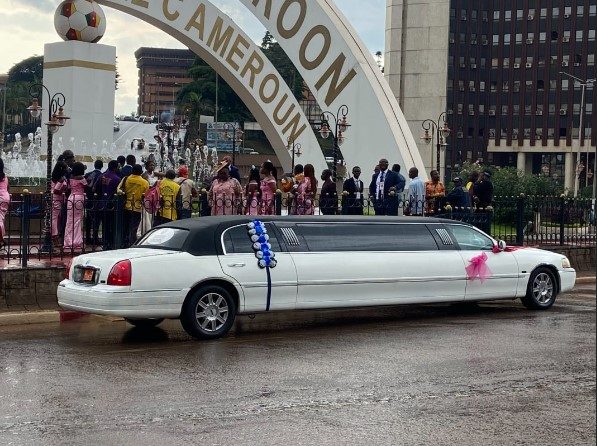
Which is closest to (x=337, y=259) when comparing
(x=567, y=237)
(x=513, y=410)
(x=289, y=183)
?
(x=513, y=410)

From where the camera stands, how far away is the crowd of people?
625 inches

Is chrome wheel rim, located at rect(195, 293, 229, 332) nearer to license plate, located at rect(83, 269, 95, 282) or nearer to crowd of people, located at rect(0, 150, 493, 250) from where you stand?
license plate, located at rect(83, 269, 95, 282)

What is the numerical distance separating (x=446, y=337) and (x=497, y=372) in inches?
91.5

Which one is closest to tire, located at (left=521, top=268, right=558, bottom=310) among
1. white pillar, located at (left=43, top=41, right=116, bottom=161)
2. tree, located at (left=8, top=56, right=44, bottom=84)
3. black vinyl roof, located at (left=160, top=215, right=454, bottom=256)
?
black vinyl roof, located at (left=160, top=215, right=454, bottom=256)

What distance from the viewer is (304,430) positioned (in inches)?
277

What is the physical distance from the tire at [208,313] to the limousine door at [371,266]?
972 mm

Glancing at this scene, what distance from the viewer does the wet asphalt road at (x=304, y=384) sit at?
697cm

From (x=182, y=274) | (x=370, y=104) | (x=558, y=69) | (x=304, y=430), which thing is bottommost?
(x=304, y=430)

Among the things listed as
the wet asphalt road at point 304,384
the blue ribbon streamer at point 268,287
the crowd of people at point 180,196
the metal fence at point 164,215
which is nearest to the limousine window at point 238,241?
the blue ribbon streamer at point 268,287

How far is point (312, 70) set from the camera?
100 ft

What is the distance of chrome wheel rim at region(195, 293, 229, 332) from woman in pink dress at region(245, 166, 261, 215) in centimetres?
571

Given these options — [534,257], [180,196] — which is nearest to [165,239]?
[180,196]

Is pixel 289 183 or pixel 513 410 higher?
pixel 289 183

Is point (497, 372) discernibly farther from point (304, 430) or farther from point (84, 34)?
point (84, 34)
